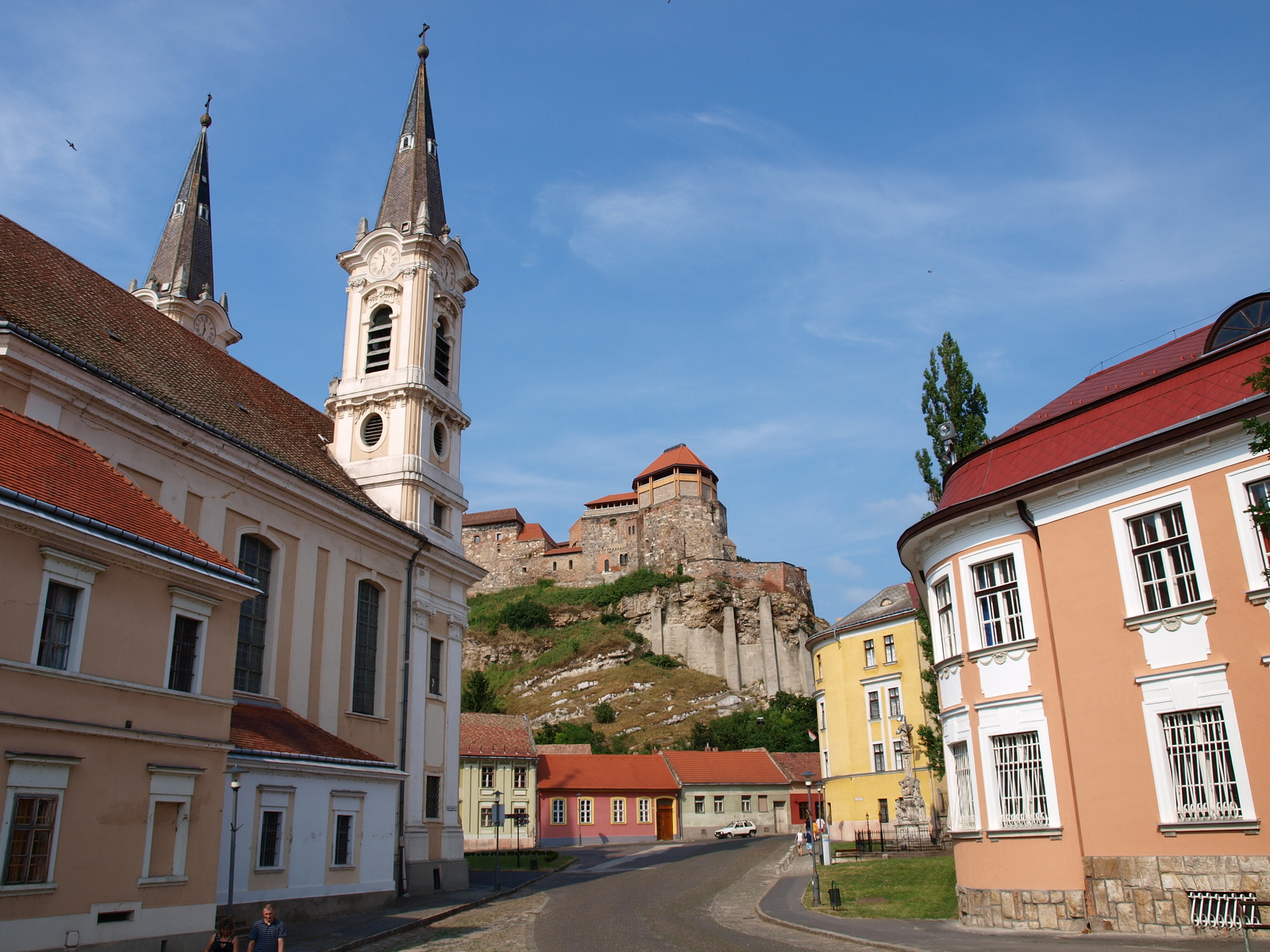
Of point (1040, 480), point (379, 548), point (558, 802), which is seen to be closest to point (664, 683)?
point (558, 802)

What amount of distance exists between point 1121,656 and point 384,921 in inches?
A: 569

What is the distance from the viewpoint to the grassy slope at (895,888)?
18109 mm

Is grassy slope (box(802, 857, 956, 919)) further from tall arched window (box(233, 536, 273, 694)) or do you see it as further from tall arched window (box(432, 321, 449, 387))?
tall arched window (box(432, 321, 449, 387))

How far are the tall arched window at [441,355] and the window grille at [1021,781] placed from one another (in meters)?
22.2

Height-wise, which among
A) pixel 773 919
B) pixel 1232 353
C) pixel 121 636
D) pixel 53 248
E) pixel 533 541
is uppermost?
pixel 533 541

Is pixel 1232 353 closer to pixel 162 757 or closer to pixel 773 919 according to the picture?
pixel 773 919

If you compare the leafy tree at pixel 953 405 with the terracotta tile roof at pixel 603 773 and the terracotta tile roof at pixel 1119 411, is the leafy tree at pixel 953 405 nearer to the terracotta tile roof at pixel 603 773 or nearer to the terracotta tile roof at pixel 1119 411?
the terracotta tile roof at pixel 1119 411

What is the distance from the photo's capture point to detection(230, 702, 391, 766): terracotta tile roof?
18.7 meters

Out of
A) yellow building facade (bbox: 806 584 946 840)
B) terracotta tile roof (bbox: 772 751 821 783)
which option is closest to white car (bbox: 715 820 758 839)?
terracotta tile roof (bbox: 772 751 821 783)

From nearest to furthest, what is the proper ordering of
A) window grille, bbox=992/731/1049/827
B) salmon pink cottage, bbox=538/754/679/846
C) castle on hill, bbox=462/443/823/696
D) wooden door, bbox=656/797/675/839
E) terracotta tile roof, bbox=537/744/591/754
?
window grille, bbox=992/731/1049/827, salmon pink cottage, bbox=538/754/679/846, wooden door, bbox=656/797/675/839, terracotta tile roof, bbox=537/744/591/754, castle on hill, bbox=462/443/823/696

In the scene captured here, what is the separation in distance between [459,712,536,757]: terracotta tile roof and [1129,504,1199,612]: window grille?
142 ft

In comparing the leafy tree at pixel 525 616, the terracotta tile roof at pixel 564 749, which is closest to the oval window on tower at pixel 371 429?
the terracotta tile roof at pixel 564 749

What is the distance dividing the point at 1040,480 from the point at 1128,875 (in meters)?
5.59

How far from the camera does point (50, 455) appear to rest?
1432cm
